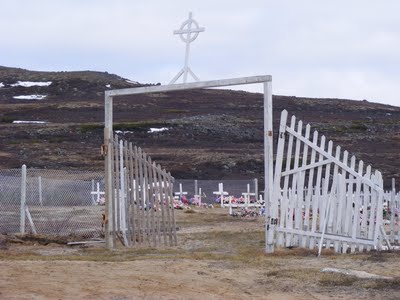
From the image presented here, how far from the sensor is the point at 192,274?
1219 cm

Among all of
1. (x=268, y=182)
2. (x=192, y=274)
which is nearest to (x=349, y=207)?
(x=268, y=182)

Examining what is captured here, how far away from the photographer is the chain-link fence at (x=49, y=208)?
21.2m

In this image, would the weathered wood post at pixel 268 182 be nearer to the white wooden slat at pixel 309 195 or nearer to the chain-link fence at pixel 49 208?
the white wooden slat at pixel 309 195

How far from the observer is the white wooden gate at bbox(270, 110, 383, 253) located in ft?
50.1

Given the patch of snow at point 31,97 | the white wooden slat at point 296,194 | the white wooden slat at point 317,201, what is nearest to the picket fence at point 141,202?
the white wooden slat at point 296,194

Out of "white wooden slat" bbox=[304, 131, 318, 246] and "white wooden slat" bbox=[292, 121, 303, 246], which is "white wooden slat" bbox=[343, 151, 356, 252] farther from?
"white wooden slat" bbox=[292, 121, 303, 246]

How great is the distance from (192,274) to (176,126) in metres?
60.7

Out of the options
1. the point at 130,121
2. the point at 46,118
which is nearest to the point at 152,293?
the point at 130,121

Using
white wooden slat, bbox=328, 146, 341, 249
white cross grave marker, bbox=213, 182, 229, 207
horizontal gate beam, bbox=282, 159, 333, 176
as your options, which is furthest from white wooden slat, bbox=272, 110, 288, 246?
white cross grave marker, bbox=213, 182, 229, 207

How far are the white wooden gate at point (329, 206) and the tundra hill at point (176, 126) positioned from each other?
34.5 m

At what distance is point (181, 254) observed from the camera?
15.4 m

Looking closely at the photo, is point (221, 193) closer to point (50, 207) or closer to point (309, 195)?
point (50, 207)

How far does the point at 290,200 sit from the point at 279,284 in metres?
4.16

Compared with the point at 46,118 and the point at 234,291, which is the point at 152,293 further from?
the point at 46,118
